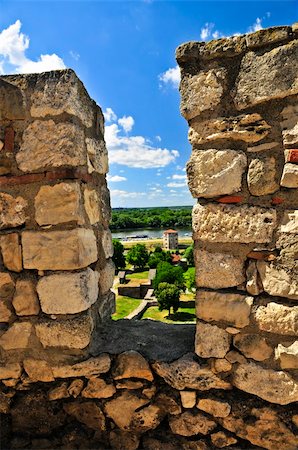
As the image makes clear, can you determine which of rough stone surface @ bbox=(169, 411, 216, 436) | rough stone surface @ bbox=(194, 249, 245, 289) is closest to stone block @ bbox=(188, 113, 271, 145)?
Answer: rough stone surface @ bbox=(194, 249, 245, 289)

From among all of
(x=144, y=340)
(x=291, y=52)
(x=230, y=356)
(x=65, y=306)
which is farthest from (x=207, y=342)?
(x=291, y=52)

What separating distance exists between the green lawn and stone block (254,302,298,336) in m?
13.1

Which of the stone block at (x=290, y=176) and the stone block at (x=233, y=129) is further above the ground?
the stone block at (x=233, y=129)

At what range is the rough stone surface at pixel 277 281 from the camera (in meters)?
1.69

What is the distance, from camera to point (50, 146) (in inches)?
75.7

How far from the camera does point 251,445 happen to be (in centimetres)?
182

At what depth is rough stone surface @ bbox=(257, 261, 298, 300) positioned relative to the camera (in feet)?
5.54

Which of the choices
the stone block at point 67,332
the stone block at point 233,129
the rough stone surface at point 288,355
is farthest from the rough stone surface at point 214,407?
the stone block at point 233,129

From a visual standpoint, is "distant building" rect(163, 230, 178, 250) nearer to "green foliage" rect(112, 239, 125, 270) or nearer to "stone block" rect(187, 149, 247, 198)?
"green foliage" rect(112, 239, 125, 270)

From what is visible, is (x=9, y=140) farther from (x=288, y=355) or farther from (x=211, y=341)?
(x=288, y=355)

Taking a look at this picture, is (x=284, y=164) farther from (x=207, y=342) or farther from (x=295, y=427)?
(x=295, y=427)

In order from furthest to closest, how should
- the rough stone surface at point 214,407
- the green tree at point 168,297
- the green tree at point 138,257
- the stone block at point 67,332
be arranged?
the green tree at point 138,257
the green tree at point 168,297
the stone block at point 67,332
the rough stone surface at point 214,407

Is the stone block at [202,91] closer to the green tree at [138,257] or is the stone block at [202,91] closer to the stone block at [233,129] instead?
the stone block at [233,129]

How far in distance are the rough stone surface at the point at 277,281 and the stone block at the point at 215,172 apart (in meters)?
0.44
